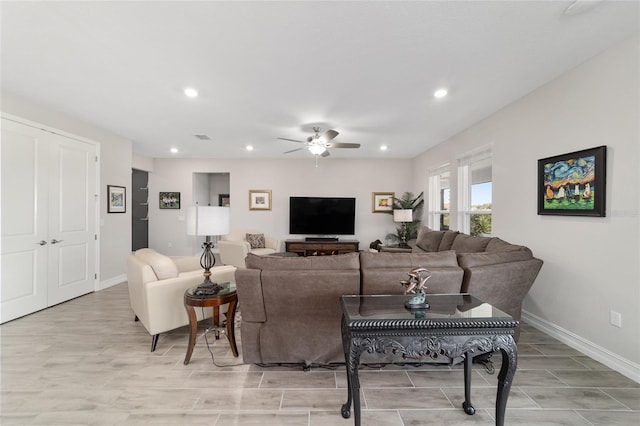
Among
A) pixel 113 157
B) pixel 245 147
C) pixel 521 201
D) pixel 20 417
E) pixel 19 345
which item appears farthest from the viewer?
pixel 245 147

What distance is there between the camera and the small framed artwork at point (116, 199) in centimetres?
483

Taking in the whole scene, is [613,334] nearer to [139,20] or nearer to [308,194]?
[139,20]

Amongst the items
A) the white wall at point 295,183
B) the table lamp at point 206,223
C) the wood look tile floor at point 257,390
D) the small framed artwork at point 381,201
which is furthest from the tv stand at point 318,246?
the table lamp at point 206,223

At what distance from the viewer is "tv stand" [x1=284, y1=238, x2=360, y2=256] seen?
6.73 m

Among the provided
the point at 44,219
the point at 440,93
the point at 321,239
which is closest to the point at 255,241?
the point at 321,239

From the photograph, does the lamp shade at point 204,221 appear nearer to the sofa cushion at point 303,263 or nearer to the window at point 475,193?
the sofa cushion at point 303,263

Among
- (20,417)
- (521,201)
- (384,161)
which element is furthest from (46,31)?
(384,161)

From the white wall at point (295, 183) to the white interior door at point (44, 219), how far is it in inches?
114

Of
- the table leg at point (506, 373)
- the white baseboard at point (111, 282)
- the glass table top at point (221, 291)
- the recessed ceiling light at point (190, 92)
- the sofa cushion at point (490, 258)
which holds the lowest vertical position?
the white baseboard at point (111, 282)

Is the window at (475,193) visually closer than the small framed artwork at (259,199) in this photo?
Yes

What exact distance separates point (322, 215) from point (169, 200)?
4.06m

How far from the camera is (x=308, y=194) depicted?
7.26m

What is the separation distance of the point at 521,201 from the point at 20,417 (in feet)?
16.3

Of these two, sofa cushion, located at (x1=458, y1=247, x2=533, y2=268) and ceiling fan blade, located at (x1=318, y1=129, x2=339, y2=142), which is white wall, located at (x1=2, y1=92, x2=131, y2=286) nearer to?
ceiling fan blade, located at (x1=318, y1=129, x2=339, y2=142)
